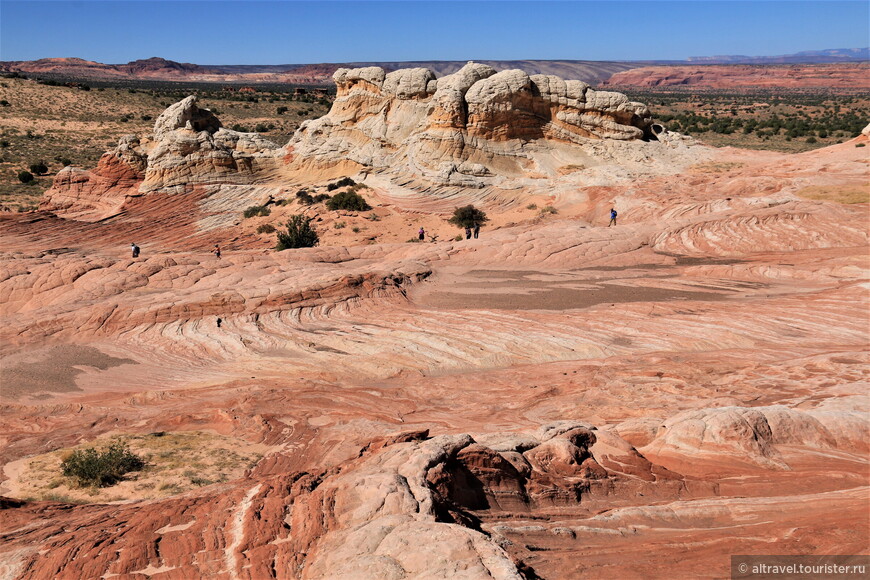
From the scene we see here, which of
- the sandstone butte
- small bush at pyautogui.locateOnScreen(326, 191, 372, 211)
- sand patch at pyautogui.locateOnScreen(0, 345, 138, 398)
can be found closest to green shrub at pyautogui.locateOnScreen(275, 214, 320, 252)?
the sandstone butte

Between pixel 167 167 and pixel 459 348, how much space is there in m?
26.0

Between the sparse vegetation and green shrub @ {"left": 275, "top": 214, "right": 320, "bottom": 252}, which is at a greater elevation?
the sparse vegetation

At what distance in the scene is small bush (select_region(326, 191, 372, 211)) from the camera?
33.8m

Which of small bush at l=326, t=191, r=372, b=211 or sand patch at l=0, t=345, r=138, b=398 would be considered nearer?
sand patch at l=0, t=345, r=138, b=398

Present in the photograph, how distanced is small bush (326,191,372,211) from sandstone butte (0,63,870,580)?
2.63ft

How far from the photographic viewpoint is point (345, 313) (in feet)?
61.1

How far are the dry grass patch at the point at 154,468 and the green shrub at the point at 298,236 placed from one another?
17917mm

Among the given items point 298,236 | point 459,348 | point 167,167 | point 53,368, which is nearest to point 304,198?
point 298,236

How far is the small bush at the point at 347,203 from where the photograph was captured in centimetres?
3384

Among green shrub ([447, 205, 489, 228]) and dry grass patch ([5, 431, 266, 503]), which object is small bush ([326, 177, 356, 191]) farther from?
dry grass patch ([5, 431, 266, 503])

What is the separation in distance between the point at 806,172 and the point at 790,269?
40.8ft

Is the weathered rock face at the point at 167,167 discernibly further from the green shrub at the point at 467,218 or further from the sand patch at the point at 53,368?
→ the sand patch at the point at 53,368

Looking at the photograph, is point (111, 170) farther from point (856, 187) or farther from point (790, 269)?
point (856, 187)

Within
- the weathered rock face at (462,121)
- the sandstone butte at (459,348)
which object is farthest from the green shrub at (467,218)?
the weathered rock face at (462,121)
